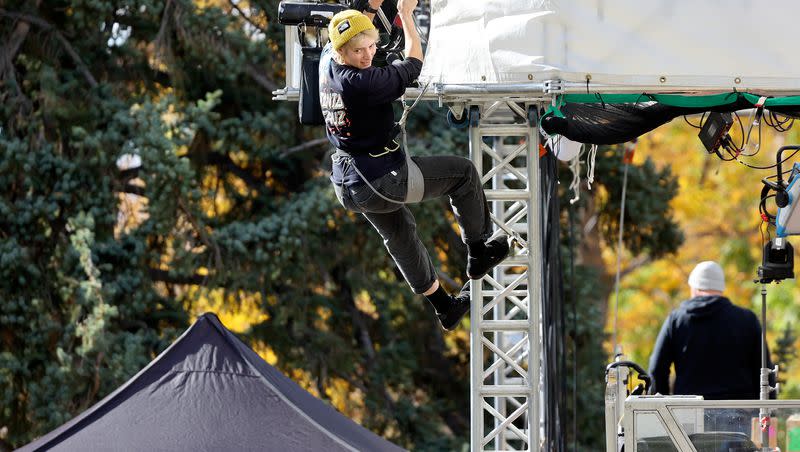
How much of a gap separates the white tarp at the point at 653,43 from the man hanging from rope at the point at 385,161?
0.75 metres

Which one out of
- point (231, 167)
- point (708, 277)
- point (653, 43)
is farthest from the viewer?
point (231, 167)

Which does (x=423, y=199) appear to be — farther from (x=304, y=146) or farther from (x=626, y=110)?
(x=304, y=146)

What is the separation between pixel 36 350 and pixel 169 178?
1.94 meters

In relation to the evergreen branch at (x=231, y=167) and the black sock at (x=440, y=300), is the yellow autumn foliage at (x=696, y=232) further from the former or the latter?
the black sock at (x=440, y=300)

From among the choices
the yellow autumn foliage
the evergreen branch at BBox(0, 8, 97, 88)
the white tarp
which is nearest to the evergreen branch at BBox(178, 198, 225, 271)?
the evergreen branch at BBox(0, 8, 97, 88)

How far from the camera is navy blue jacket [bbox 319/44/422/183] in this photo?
6809mm

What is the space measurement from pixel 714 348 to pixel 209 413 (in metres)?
3.30

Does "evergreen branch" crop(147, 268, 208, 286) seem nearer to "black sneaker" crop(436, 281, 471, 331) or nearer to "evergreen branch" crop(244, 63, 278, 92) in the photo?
"evergreen branch" crop(244, 63, 278, 92)

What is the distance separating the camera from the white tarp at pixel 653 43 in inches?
297

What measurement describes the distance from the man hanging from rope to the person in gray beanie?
64.9 inches

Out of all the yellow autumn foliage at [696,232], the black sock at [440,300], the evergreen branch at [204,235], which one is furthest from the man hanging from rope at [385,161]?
the yellow autumn foliage at [696,232]

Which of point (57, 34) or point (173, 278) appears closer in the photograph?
point (57, 34)

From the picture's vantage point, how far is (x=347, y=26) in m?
6.72

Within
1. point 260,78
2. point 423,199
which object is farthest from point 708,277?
point 260,78
